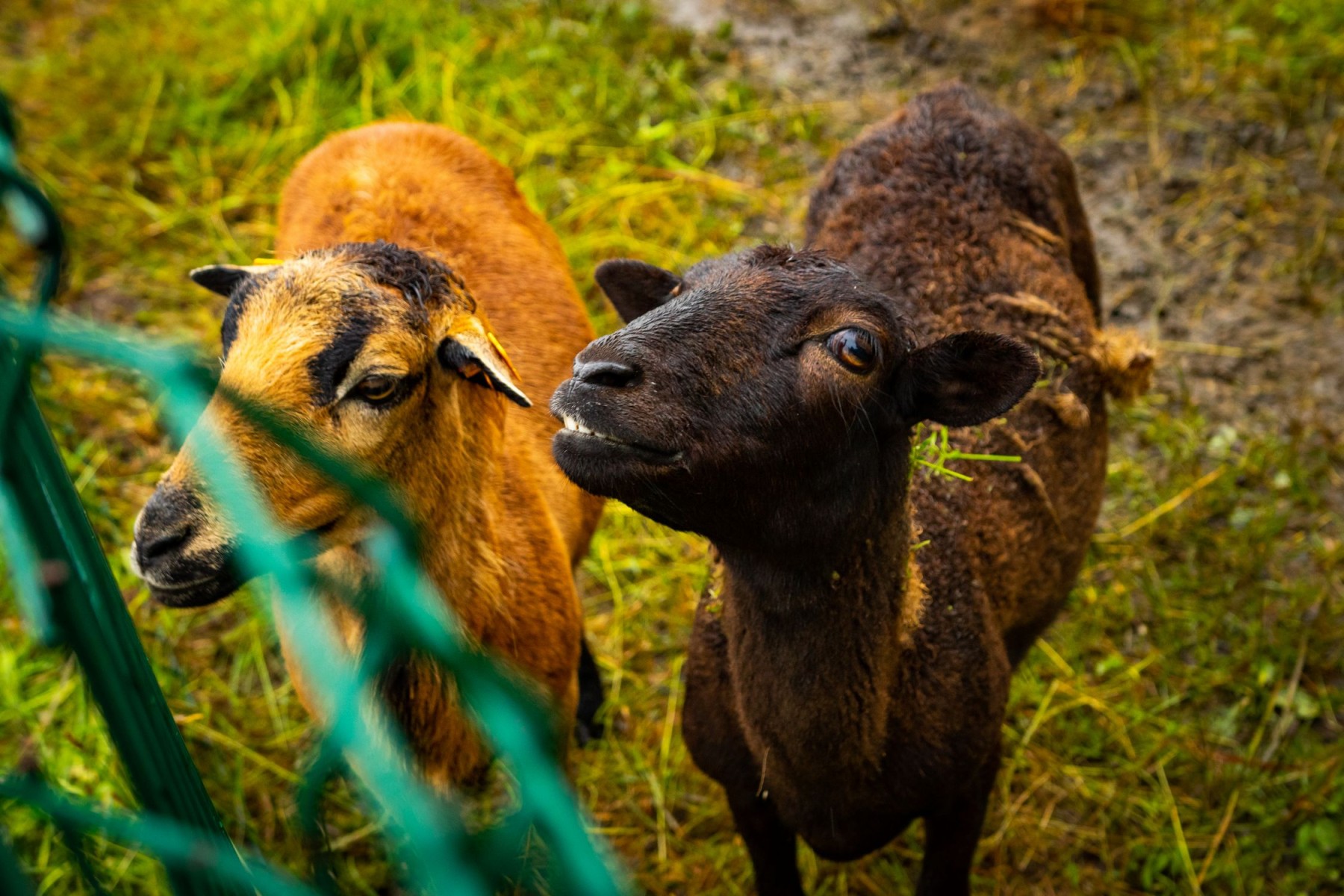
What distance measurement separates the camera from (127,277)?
19.7 ft

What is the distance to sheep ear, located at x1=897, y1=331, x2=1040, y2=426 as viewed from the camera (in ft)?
7.61

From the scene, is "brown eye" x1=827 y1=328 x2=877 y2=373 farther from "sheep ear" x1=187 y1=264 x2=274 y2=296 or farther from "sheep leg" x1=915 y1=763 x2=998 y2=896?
"sheep ear" x1=187 y1=264 x2=274 y2=296

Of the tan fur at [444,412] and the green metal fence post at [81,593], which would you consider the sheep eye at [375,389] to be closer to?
the tan fur at [444,412]

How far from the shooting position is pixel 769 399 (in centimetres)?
226

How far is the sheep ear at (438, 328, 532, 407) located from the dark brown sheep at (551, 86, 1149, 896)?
0.43 meters

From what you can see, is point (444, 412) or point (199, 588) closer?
point (199, 588)

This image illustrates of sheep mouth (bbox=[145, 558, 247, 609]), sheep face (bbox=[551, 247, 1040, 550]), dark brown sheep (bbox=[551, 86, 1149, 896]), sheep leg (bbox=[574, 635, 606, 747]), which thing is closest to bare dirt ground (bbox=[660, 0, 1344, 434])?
dark brown sheep (bbox=[551, 86, 1149, 896])

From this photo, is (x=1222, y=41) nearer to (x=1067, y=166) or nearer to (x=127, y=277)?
(x=1067, y=166)

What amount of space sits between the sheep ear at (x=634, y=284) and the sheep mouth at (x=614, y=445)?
73 centimetres

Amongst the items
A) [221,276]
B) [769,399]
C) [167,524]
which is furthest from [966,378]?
[221,276]

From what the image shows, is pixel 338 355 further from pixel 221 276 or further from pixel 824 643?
pixel 824 643

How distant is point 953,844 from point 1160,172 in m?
4.59

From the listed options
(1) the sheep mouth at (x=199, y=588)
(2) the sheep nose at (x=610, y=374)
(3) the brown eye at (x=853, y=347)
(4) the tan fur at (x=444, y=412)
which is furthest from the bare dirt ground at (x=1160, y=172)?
(1) the sheep mouth at (x=199, y=588)

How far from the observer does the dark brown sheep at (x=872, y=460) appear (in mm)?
2244
